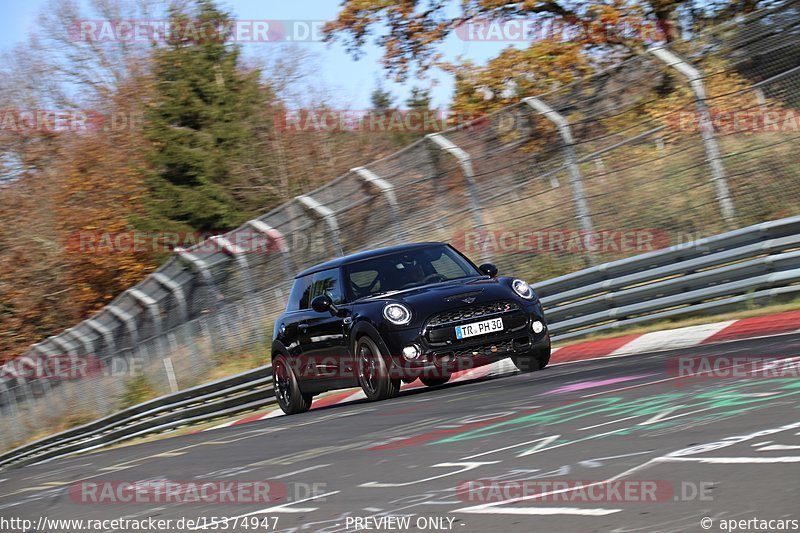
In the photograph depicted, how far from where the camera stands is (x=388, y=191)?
1513cm

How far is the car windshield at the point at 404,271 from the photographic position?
1091 centimetres

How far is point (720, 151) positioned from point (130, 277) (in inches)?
1425

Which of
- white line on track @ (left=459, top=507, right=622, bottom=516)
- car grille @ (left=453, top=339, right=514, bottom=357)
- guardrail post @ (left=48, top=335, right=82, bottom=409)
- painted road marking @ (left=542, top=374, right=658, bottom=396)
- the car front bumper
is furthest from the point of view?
guardrail post @ (left=48, top=335, right=82, bottom=409)

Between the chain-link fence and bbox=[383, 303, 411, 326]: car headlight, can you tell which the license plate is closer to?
bbox=[383, 303, 411, 326]: car headlight

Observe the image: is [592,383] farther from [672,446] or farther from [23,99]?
[23,99]

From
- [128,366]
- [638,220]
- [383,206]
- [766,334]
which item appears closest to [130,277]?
[128,366]

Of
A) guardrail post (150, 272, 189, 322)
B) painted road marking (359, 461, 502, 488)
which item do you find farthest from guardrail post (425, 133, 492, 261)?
painted road marking (359, 461, 502, 488)

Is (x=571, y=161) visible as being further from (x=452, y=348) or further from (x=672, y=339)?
(x=452, y=348)

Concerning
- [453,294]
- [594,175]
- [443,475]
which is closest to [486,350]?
[453,294]

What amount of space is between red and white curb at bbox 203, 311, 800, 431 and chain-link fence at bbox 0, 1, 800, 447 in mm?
1533

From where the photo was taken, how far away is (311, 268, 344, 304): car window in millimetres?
11185

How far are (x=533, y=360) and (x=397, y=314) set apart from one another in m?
1.62

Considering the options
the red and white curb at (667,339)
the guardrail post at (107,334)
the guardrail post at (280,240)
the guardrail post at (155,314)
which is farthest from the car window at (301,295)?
the guardrail post at (107,334)

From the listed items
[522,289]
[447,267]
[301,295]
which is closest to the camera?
[522,289]
